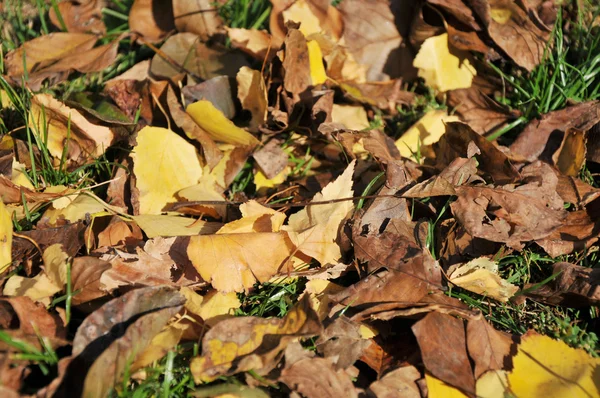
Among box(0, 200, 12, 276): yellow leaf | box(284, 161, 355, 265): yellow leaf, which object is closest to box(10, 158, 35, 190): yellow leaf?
box(0, 200, 12, 276): yellow leaf

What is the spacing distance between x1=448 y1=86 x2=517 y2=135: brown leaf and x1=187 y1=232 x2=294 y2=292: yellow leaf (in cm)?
112

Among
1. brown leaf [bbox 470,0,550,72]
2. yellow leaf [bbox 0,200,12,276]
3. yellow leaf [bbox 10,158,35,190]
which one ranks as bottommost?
yellow leaf [bbox 0,200,12,276]

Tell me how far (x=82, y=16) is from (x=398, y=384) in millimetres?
2248

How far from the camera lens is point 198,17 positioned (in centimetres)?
277

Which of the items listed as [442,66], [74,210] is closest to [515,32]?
[442,66]

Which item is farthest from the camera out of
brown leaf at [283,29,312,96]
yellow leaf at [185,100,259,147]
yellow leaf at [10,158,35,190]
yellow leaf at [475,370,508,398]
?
brown leaf at [283,29,312,96]

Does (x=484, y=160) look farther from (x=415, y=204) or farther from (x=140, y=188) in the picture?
(x=140, y=188)

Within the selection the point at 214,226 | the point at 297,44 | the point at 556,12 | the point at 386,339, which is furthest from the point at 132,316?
the point at 556,12

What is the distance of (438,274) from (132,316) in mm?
911

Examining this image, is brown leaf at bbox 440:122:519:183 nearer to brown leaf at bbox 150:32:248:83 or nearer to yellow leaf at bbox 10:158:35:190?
brown leaf at bbox 150:32:248:83

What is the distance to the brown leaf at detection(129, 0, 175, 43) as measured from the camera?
2.83 m

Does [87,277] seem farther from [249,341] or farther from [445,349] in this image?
[445,349]

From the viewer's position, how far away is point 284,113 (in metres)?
2.48

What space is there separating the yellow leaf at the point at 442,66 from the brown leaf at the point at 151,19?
1148 mm
